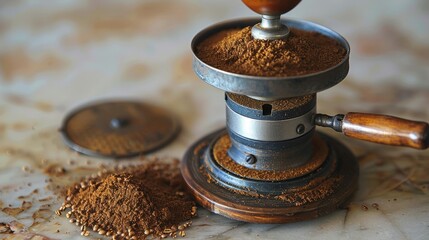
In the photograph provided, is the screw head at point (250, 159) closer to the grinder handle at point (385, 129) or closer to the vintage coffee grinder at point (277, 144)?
the vintage coffee grinder at point (277, 144)

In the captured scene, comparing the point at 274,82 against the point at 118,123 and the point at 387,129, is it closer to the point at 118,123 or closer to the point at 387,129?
the point at 387,129

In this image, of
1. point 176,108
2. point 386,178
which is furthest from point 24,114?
point 386,178

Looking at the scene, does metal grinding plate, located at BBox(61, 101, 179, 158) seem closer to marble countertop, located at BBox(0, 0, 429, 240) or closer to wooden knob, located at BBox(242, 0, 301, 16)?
marble countertop, located at BBox(0, 0, 429, 240)

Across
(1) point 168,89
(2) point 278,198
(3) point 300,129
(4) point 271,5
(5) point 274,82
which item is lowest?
(1) point 168,89

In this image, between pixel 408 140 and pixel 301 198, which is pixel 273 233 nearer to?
pixel 301 198

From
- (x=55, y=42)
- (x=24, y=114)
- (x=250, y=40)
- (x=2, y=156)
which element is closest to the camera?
(x=250, y=40)

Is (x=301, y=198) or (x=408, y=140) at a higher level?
(x=408, y=140)

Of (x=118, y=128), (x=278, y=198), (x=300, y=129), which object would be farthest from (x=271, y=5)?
(x=118, y=128)

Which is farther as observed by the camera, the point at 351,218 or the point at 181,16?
the point at 181,16
